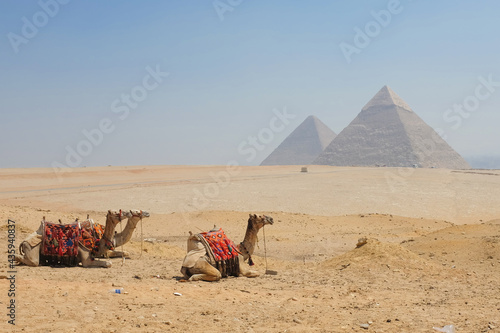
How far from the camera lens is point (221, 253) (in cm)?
891

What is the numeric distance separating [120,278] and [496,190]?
1529 inches

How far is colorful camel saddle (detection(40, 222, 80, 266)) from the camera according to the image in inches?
379

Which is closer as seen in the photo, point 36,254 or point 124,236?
point 36,254

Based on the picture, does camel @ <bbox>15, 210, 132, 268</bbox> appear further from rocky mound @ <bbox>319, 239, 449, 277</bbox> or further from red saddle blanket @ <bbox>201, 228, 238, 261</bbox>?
rocky mound @ <bbox>319, 239, 449, 277</bbox>

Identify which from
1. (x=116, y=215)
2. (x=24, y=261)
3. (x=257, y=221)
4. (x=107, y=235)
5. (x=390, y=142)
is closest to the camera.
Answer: (x=24, y=261)

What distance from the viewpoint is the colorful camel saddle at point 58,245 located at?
962 cm

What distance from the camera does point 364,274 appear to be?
32.5 ft

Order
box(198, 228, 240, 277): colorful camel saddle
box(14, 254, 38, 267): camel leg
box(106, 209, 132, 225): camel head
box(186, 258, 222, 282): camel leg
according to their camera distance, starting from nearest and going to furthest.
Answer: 1. box(186, 258, 222, 282): camel leg
2. box(198, 228, 240, 277): colorful camel saddle
3. box(14, 254, 38, 267): camel leg
4. box(106, 209, 132, 225): camel head

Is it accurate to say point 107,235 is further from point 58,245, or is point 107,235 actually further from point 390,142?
point 390,142

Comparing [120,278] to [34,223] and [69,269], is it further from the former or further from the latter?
[34,223]

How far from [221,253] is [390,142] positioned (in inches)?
6617

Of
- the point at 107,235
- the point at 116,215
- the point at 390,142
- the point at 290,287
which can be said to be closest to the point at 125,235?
the point at 107,235

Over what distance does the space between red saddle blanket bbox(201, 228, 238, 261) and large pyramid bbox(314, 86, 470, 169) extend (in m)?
149

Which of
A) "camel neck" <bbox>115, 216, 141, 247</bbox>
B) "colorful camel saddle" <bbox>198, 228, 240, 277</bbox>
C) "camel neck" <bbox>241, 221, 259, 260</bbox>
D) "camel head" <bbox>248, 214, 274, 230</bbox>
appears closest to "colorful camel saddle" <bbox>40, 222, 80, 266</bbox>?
"camel neck" <bbox>115, 216, 141, 247</bbox>
